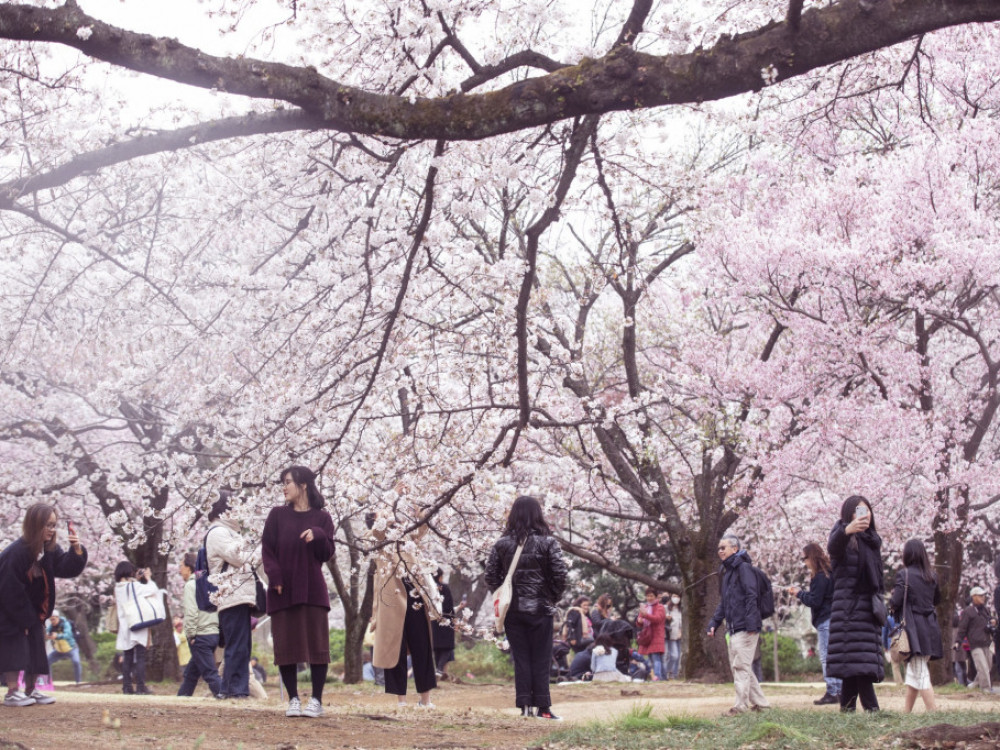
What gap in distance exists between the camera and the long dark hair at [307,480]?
23.9 feet

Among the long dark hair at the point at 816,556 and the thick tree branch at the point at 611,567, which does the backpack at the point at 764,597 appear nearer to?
the long dark hair at the point at 816,556

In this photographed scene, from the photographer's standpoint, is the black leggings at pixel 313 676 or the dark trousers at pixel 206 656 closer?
the black leggings at pixel 313 676

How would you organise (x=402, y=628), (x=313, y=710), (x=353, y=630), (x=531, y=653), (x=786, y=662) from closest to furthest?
(x=313, y=710) → (x=531, y=653) → (x=402, y=628) → (x=353, y=630) → (x=786, y=662)

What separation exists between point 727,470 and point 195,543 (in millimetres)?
10595

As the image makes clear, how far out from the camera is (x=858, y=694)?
789 centimetres

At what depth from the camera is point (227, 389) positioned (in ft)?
33.4

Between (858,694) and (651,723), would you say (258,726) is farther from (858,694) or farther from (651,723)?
(858,694)

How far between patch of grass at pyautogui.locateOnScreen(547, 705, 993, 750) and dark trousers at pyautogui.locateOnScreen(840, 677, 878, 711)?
37 centimetres

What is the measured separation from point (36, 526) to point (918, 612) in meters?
6.44

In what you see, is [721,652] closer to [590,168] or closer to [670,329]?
[670,329]

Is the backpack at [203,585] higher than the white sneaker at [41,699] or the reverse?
higher

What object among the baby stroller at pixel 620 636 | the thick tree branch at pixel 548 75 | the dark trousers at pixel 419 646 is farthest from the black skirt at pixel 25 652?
the baby stroller at pixel 620 636

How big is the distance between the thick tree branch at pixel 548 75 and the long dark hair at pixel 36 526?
12.8ft

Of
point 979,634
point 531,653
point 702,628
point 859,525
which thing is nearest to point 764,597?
point 859,525
